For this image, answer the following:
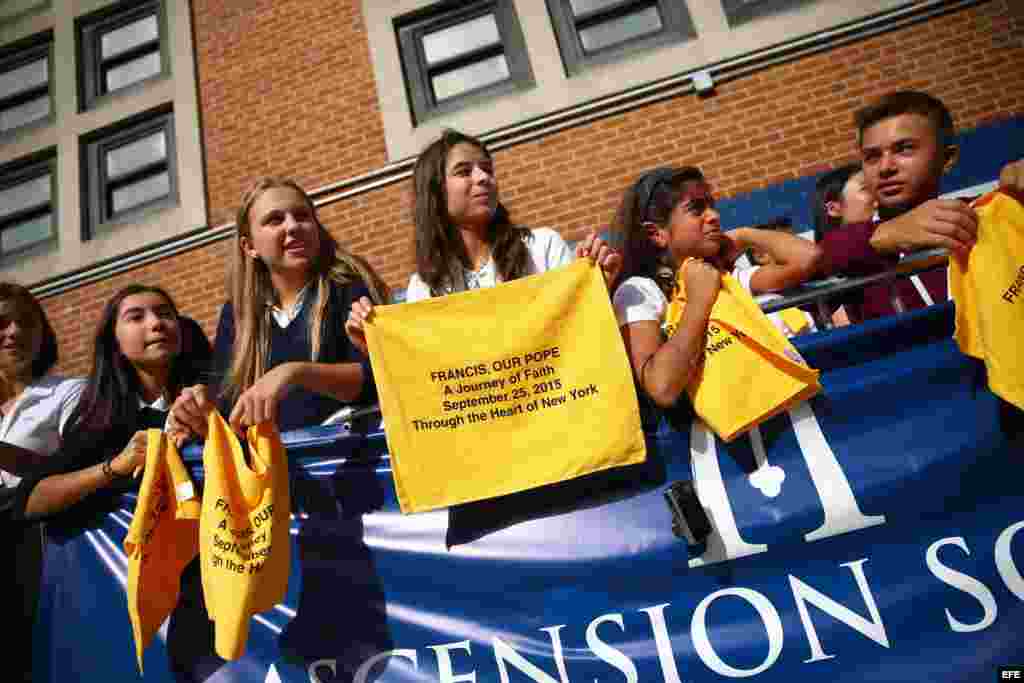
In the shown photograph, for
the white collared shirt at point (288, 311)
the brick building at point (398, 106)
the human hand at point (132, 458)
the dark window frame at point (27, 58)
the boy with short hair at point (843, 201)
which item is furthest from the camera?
the dark window frame at point (27, 58)

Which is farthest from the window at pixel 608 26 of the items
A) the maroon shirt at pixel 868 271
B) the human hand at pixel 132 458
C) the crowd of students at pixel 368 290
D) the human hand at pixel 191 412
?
the human hand at pixel 132 458

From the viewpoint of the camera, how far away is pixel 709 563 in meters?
1.74

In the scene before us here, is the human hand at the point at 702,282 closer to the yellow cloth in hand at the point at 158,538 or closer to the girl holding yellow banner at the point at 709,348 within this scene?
the girl holding yellow banner at the point at 709,348

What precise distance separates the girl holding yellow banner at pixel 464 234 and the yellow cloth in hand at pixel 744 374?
2.63 feet

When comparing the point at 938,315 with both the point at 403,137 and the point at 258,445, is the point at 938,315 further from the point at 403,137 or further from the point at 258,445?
the point at 403,137

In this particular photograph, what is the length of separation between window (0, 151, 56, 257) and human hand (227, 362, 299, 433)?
601 centimetres

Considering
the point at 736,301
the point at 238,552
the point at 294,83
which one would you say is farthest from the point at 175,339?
the point at 294,83

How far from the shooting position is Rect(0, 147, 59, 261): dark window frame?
20.9ft

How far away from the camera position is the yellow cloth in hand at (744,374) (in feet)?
5.74

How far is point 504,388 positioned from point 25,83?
25.1 feet

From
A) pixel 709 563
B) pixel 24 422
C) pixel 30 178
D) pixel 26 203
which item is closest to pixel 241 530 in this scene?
pixel 709 563

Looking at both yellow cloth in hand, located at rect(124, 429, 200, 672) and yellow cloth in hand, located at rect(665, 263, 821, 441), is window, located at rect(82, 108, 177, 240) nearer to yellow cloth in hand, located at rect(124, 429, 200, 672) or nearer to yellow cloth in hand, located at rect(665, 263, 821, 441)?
yellow cloth in hand, located at rect(124, 429, 200, 672)

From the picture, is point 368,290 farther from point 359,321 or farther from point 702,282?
point 702,282

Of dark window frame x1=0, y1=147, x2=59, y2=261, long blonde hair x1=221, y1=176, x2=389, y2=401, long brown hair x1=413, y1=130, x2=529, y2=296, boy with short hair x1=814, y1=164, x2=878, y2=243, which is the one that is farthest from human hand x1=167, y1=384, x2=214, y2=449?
dark window frame x1=0, y1=147, x2=59, y2=261
